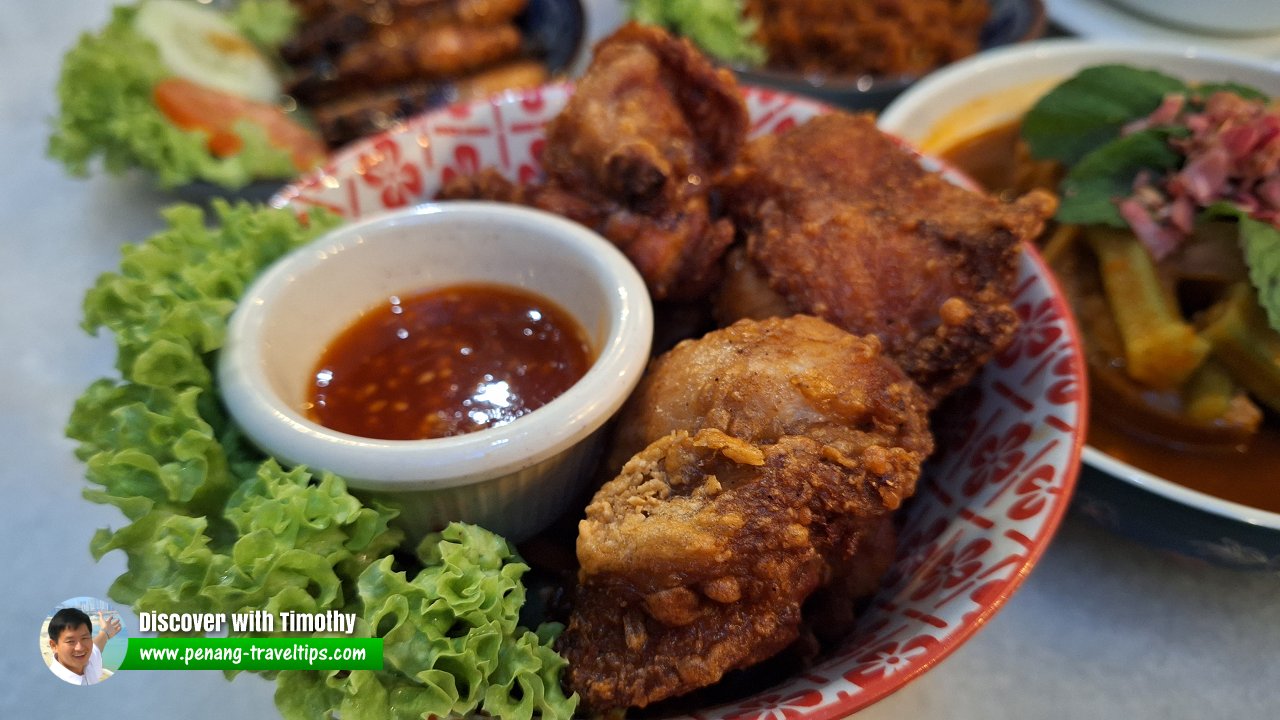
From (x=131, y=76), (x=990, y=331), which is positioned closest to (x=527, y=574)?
(x=990, y=331)

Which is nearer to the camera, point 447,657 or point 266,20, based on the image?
point 447,657

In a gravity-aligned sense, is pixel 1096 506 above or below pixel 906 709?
above

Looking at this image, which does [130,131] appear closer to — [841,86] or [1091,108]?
[841,86]

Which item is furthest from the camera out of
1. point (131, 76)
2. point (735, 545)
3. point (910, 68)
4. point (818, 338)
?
point (910, 68)

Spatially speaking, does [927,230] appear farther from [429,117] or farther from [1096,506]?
[429,117]

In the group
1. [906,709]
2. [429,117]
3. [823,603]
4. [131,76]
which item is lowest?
[906,709]

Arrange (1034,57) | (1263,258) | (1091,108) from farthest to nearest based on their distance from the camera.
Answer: (1034,57)
(1091,108)
(1263,258)

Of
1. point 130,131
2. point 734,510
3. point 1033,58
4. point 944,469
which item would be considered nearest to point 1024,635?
point 944,469

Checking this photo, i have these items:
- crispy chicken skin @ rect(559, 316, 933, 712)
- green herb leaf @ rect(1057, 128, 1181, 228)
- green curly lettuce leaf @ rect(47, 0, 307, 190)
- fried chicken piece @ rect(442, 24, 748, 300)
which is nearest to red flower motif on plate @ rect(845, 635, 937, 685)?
crispy chicken skin @ rect(559, 316, 933, 712)
